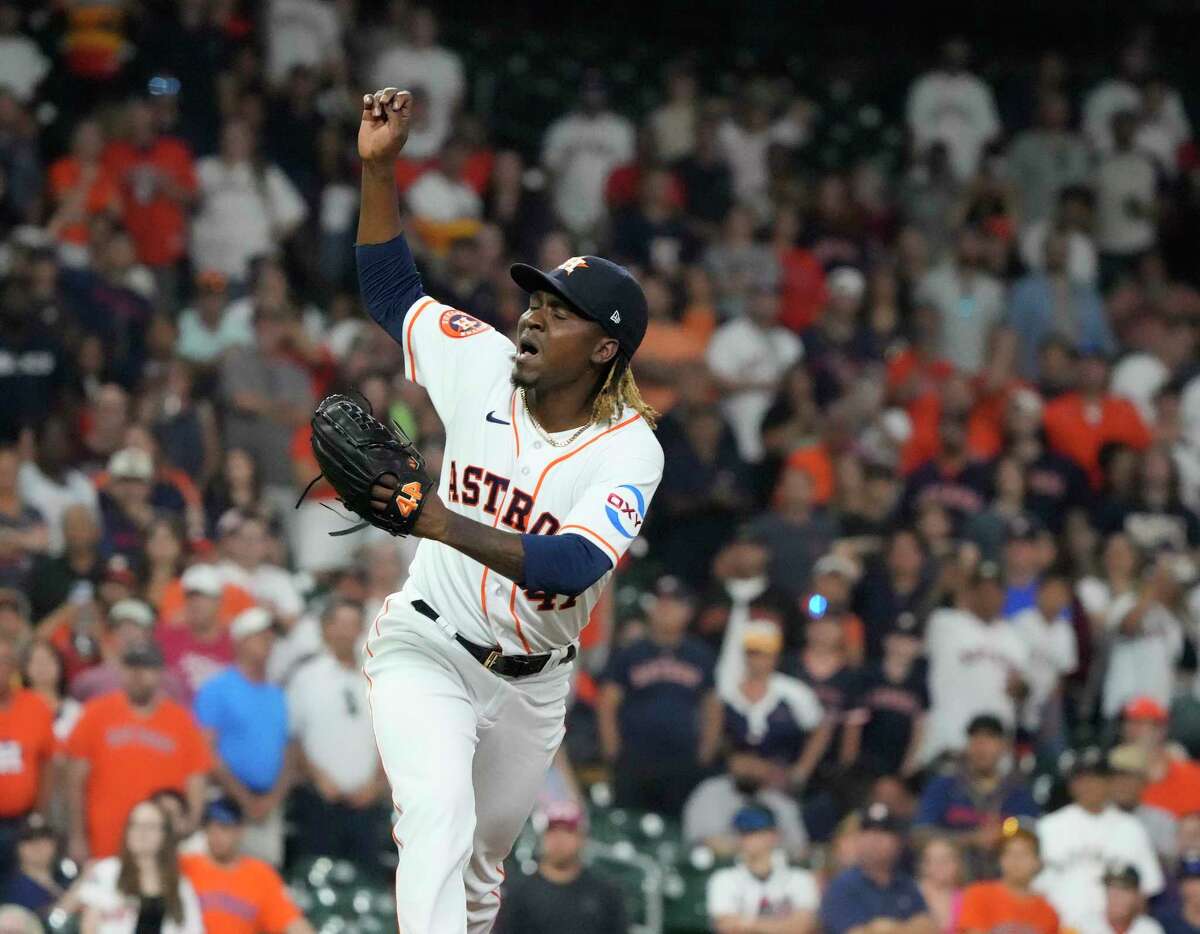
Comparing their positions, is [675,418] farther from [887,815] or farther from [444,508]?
[444,508]

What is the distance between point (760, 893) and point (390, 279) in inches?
179

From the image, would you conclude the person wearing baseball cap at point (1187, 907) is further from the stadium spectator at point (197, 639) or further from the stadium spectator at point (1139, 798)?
the stadium spectator at point (197, 639)

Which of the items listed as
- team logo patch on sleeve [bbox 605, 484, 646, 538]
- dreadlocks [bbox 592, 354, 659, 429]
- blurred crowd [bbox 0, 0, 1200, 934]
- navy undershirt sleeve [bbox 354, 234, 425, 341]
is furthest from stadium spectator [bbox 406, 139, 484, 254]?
team logo patch on sleeve [bbox 605, 484, 646, 538]

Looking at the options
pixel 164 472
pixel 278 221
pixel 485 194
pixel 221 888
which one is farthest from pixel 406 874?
pixel 485 194

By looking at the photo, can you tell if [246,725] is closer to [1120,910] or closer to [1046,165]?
[1120,910]

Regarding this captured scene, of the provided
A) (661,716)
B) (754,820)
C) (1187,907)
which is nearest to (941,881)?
(754,820)

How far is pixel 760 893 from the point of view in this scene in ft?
31.2

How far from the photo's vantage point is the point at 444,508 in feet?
16.7

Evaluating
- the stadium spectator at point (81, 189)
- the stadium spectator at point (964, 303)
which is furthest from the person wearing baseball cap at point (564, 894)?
the stadium spectator at point (964, 303)

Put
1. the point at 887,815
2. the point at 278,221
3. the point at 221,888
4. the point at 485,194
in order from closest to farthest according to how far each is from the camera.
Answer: the point at 221,888 < the point at 887,815 < the point at 278,221 < the point at 485,194

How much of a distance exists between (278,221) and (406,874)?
335 inches

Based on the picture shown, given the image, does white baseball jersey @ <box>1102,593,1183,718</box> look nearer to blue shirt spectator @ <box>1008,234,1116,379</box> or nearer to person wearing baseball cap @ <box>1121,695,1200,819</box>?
person wearing baseball cap @ <box>1121,695,1200,819</box>

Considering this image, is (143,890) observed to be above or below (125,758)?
below

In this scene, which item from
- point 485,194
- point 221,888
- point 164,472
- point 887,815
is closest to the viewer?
point 221,888
